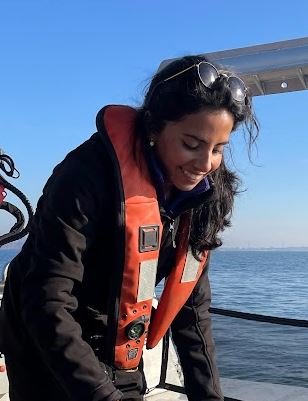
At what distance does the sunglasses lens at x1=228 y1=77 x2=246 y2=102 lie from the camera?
5.90ft

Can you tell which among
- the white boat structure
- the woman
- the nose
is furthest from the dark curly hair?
the white boat structure

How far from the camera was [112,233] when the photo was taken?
1725mm

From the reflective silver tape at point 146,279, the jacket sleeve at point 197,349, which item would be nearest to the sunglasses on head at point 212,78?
the reflective silver tape at point 146,279

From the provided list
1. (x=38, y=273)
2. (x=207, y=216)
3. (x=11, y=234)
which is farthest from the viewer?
(x=11, y=234)

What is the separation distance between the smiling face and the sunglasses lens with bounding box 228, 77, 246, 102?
69mm

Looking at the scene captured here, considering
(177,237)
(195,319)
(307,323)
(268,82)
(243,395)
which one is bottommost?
(243,395)

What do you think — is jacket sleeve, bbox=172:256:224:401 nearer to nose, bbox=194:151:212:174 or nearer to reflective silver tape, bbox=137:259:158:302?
reflective silver tape, bbox=137:259:158:302

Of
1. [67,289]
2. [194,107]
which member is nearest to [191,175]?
[194,107]

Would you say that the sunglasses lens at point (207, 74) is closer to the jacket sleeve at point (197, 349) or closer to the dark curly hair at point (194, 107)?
the dark curly hair at point (194, 107)

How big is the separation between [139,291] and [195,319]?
0.48 m

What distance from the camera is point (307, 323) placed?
3611 mm

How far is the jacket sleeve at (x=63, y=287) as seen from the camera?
5.18 feet

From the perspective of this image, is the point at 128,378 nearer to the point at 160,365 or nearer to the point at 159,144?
the point at 159,144

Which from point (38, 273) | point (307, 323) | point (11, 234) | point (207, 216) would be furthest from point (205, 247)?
point (11, 234)
